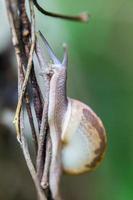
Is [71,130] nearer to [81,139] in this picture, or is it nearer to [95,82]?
[81,139]

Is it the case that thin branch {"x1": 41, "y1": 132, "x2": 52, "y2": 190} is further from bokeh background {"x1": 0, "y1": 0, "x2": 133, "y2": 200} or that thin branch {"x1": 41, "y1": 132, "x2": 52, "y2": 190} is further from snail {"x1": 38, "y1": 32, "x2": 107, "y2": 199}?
bokeh background {"x1": 0, "y1": 0, "x2": 133, "y2": 200}

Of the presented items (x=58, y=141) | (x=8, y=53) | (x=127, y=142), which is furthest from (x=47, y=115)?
(x=127, y=142)

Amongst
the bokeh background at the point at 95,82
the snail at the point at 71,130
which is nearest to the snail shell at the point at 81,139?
the snail at the point at 71,130

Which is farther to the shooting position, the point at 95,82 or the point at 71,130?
the point at 95,82

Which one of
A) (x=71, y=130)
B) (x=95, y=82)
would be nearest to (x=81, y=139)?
(x=71, y=130)

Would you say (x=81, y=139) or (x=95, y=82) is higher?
(x=81, y=139)

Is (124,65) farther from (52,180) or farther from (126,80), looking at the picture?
(52,180)
